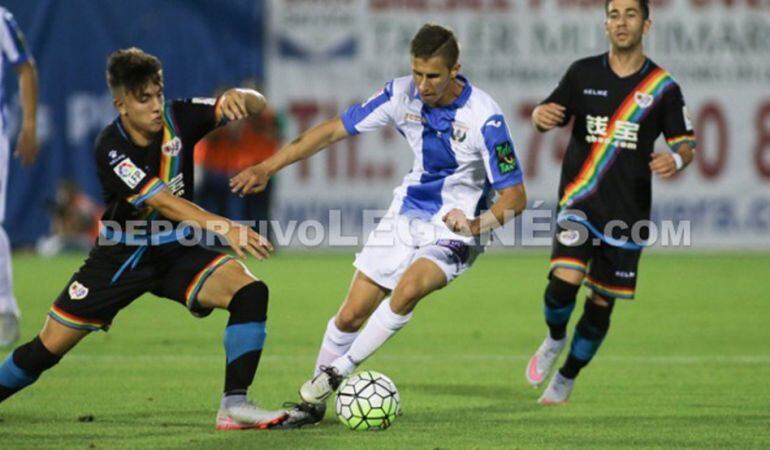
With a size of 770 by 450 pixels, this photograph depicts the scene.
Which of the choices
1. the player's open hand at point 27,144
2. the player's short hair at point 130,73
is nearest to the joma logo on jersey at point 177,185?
the player's short hair at point 130,73

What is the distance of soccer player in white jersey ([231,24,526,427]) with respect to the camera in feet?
22.3

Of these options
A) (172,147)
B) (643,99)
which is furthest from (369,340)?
(643,99)

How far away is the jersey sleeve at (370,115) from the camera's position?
23.5 ft

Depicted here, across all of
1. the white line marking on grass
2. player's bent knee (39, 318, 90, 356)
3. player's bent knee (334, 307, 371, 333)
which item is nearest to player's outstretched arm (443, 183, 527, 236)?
player's bent knee (334, 307, 371, 333)

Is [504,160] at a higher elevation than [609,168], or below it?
higher

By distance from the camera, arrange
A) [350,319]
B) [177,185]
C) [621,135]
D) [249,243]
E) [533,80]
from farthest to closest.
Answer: [533,80] → [621,135] → [350,319] → [177,185] → [249,243]

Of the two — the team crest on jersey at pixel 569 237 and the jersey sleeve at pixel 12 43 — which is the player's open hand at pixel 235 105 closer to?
the team crest on jersey at pixel 569 237

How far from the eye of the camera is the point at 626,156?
7.64 meters

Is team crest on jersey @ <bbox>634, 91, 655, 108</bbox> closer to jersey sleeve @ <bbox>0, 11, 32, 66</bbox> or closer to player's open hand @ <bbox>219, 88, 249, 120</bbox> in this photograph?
player's open hand @ <bbox>219, 88, 249, 120</bbox>

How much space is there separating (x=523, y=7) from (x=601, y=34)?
3.26 ft

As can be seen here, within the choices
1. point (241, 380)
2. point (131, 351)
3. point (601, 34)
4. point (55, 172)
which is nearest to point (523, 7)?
point (601, 34)

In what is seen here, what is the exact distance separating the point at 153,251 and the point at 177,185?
12.7 inches

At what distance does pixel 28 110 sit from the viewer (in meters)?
9.44

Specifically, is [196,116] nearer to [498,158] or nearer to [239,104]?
[239,104]
